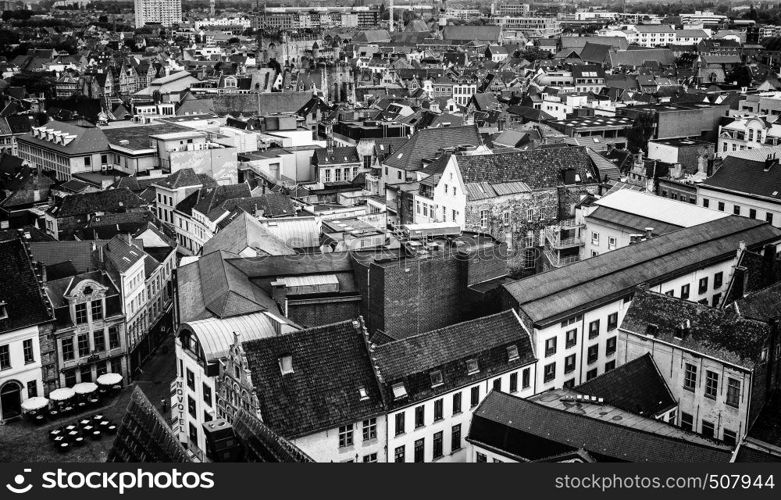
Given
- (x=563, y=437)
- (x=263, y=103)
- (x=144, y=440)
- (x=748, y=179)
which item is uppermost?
(x=263, y=103)

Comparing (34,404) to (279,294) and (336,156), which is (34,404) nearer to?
(279,294)

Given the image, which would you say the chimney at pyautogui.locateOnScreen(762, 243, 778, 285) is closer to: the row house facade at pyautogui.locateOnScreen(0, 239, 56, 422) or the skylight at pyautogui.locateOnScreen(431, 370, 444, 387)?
the skylight at pyautogui.locateOnScreen(431, 370, 444, 387)

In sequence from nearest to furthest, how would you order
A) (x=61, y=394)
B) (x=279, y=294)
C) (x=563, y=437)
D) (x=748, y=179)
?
(x=563, y=437), (x=61, y=394), (x=279, y=294), (x=748, y=179)

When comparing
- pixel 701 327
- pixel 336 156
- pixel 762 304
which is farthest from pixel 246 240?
pixel 336 156

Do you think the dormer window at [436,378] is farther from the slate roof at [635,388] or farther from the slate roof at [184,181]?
the slate roof at [184,181]

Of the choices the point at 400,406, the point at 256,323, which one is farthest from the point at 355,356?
the point at 256,323

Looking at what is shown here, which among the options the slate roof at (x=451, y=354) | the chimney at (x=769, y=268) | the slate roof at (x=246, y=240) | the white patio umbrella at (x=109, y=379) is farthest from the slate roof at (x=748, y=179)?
the white patio umbrella at (x=109, y=379)

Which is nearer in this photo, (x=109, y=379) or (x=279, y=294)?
(x=279, y=294)
